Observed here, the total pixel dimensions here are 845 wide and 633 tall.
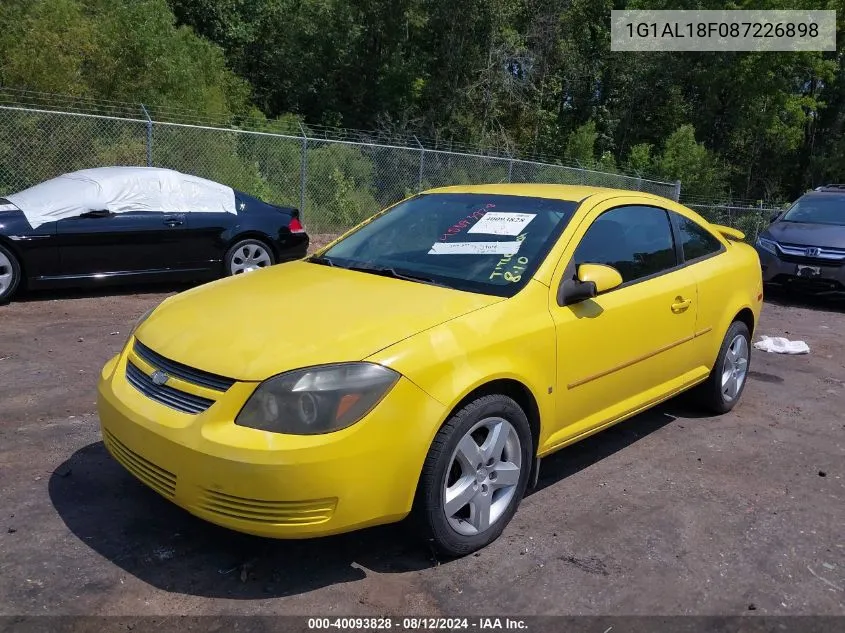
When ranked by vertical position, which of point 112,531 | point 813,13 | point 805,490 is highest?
point 813,13

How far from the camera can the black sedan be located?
7.38 meters

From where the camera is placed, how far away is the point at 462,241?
3904 mm

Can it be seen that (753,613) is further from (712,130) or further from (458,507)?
(712,130)

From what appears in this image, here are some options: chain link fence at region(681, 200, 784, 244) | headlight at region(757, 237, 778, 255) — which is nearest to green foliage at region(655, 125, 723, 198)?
chain link fence at region(681, 200, 784, 244)

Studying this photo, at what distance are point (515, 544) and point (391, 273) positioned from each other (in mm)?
1453

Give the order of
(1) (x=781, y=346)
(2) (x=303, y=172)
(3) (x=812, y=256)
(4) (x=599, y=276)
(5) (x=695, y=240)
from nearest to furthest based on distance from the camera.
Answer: (4) (x=599, y=276), (5) (x=695, y=240), (1) (x=781, y=346), (3) (x=812, y=256), (2) (x=303, y=172)

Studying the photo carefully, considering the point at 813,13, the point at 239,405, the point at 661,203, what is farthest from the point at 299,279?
the point at 813,13

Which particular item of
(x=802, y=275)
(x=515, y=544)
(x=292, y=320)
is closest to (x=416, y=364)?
(x=292, y=320)

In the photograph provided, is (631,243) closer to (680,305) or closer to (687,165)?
(680,305)

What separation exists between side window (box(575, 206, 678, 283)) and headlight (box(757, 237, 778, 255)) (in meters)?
6.46

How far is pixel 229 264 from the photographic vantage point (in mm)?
8625

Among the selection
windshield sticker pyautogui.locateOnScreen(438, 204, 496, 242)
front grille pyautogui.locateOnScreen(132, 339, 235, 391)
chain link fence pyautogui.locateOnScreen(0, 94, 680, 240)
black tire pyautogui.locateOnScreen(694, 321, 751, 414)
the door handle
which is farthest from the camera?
chain link fence pyautogui.locateOnScreen(0, 94, 680, 240)

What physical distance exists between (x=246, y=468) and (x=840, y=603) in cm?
244

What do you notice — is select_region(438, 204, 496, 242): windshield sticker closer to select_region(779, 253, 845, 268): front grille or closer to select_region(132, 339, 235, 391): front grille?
select_region(132, 339, 235, 391): front grille
